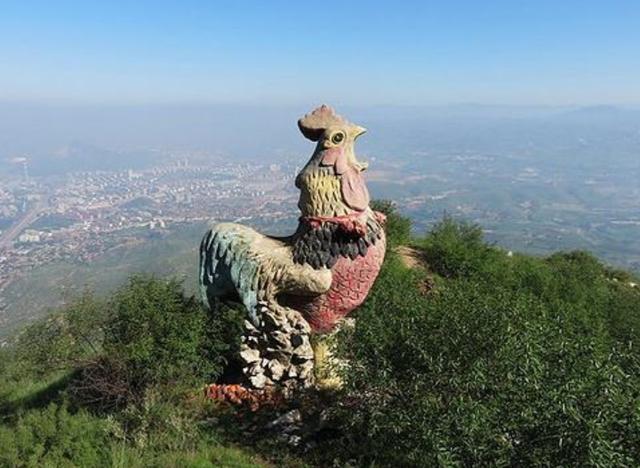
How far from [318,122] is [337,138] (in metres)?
0.42

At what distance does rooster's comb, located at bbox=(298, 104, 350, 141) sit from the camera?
9.35m

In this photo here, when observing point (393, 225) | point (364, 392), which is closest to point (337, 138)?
point (364, 392)

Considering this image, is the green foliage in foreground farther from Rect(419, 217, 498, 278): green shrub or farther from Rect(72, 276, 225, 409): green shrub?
Rect(419, 217, 498, 278): green shrub

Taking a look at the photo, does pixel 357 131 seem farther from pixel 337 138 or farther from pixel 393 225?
pixel 393 225

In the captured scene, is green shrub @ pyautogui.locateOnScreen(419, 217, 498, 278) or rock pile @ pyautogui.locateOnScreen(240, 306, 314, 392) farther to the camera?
green shrub @ pyautogui.locateOnScreen(419, 217, 498, 278)

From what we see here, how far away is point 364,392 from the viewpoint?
6887 mm

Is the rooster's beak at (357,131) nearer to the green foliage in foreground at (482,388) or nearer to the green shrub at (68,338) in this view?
the green foliage in foreground at (482,388)

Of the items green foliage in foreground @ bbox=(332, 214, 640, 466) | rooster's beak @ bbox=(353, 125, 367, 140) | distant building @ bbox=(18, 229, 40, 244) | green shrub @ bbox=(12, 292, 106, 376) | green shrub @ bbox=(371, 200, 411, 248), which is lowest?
distant building @ bbox=(18, 229, 40, 244)

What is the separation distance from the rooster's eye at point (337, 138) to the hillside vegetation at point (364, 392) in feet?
8.31

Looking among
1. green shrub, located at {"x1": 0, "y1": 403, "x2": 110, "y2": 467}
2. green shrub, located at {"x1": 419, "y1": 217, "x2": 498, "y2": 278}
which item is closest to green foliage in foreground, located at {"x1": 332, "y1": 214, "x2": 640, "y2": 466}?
green shrub, located at {"x1": 0, "y1": 403, "x2": 110, "y2": 467}

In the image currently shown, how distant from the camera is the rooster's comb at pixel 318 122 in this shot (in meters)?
9.35

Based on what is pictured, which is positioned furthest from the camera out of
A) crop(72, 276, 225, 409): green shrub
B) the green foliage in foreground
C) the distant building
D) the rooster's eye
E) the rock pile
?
the distant building

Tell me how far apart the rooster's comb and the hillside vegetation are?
280 cm

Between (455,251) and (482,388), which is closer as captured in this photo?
(482,388)
